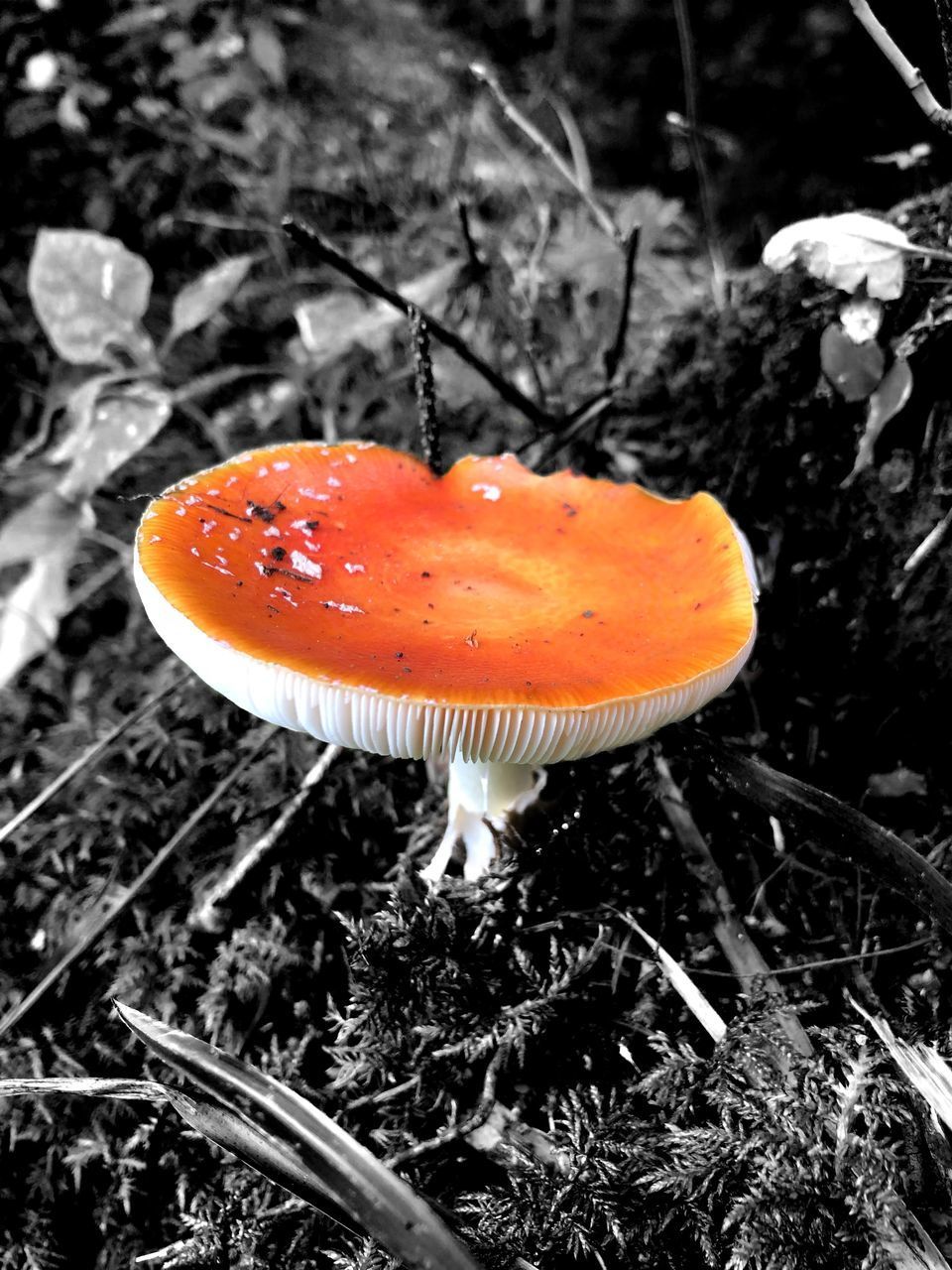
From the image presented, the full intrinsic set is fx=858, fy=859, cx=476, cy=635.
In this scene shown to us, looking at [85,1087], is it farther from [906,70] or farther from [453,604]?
[906,70]

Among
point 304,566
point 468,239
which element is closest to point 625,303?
point 468,239

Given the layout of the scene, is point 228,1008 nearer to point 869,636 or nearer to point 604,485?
point 604,485

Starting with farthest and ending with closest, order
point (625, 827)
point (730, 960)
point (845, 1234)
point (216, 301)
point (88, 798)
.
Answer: point (216, 301) → point (88, 798) → point (625, 827) → point (730, 960) → point (845, 1234)

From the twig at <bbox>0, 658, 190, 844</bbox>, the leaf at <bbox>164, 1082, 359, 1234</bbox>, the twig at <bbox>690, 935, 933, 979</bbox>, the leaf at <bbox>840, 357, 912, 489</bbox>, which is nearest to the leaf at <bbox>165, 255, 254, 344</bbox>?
the twig at <bbox>0, 658, 190, 844</bbox>

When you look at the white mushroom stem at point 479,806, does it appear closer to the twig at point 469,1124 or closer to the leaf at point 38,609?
the twig at point 469,1124

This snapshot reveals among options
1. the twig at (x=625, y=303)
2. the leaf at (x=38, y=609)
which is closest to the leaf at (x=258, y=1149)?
the leaf at (x=38, y=609)

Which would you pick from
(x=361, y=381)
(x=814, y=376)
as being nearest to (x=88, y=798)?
(x=361, y=381)
